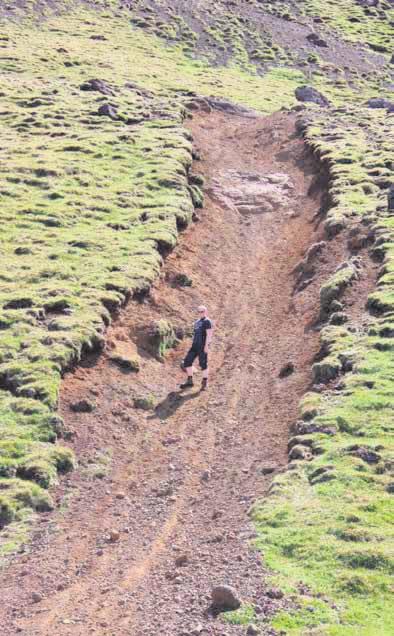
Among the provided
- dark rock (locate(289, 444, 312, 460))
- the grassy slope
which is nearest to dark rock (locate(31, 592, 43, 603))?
the grassy slope

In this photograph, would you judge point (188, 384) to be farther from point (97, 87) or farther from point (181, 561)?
point (97, 87)

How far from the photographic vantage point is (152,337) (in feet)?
93.5

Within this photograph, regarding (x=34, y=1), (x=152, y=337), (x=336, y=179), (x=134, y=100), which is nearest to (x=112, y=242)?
(x=152, y=337)

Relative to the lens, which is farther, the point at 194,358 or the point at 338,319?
the point at 338,319

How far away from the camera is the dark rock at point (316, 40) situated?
353ft

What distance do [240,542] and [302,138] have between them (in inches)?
1702

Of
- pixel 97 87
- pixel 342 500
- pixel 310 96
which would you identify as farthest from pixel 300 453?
pixel 310 96

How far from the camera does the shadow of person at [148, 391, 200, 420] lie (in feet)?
79.4

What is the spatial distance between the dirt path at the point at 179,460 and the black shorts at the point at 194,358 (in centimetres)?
79

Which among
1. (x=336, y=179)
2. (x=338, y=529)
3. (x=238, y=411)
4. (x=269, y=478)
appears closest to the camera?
(x=338, y=529)

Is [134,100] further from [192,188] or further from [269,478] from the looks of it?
[269,478]

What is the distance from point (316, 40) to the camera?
10825 cm

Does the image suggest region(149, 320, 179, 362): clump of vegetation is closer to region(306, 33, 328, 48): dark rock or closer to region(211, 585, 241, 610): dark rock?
region(211, 585, 241, 610): dark rock

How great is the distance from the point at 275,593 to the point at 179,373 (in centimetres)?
1370
